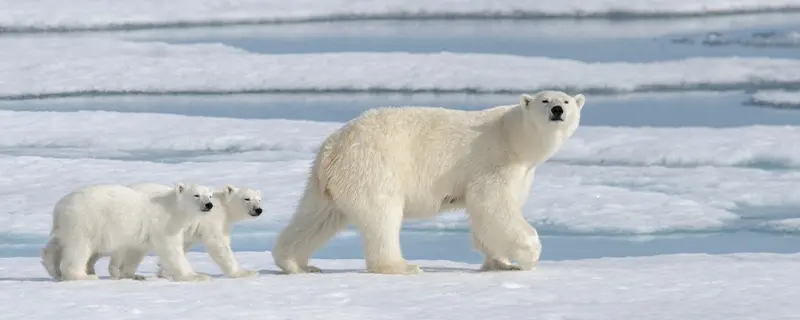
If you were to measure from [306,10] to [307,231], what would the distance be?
12391mm

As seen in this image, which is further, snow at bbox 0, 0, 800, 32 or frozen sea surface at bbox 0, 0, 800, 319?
snow at bbox 0, 0, 800, 32

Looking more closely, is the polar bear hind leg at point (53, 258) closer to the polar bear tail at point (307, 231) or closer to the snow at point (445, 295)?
the snow at point (445, 295)

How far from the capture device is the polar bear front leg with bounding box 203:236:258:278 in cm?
503

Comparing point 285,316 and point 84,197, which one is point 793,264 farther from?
point 84,197

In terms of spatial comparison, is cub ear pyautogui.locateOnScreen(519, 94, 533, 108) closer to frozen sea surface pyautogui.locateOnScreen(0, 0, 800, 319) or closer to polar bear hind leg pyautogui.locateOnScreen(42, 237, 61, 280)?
frozen sea surface pyautogui.locateOnScreen(0, 0, 800, 319)

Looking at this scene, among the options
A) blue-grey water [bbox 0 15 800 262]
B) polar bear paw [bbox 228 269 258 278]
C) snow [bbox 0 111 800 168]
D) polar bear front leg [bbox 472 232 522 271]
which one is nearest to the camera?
polar bear paw [bbox 228 269 258 278]

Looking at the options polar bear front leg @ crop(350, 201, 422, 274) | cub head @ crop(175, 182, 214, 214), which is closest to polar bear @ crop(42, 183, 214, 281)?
cub head @ crop(175, 182, 214, 214)

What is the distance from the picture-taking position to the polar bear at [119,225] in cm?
477

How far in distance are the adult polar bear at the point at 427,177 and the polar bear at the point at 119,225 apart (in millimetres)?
484

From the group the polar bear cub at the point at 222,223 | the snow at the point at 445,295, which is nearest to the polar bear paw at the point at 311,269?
the snow at the point at 445,295

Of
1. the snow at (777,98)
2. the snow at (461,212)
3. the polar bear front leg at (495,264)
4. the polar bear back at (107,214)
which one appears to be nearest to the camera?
the polar bear back at (107,214)

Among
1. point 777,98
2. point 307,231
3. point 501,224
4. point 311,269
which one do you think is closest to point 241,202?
point 307,231

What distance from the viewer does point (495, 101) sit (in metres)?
12.0

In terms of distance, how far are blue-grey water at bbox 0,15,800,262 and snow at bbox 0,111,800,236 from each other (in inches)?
11.7
